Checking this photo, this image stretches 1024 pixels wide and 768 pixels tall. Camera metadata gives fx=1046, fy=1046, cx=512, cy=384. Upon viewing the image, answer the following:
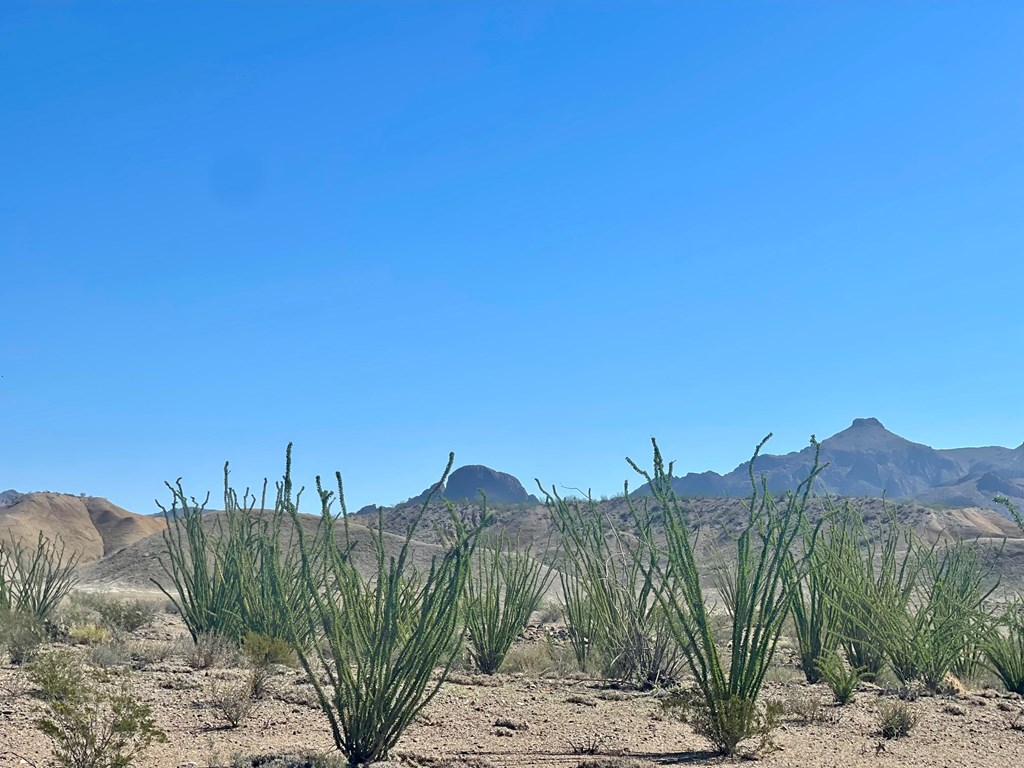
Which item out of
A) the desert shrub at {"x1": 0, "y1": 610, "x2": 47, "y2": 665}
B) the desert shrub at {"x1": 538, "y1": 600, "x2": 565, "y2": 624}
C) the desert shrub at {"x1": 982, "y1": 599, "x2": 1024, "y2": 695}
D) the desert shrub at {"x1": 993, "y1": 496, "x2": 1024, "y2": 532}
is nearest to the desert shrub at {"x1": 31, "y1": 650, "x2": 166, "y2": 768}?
the desert shrub at {"x1": 0, "y1": 610, "x2": 47, "y2": 665}

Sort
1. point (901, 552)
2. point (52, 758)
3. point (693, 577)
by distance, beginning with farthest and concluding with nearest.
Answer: point (901, 552)
point (693, 577)
point (52, 758)

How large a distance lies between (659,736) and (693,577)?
Result: 181 centimetres

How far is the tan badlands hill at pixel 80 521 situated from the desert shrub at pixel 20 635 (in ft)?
190

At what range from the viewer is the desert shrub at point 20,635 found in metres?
12.9

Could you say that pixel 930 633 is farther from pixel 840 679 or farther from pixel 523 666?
pixel 523 666

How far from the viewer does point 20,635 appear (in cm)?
1367

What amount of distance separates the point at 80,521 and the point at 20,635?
68.2 meters

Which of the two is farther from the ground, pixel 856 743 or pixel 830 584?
pixel 830 584

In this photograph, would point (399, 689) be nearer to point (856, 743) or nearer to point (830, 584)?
point (856, 743)

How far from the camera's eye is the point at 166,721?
9.68 meters

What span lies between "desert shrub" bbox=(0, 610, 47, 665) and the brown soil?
1064mm

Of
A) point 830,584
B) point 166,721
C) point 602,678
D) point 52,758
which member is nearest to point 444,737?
point 166,721

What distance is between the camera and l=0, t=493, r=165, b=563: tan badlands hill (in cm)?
7162

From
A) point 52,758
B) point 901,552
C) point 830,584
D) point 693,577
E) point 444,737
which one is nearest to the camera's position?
point 52,758
